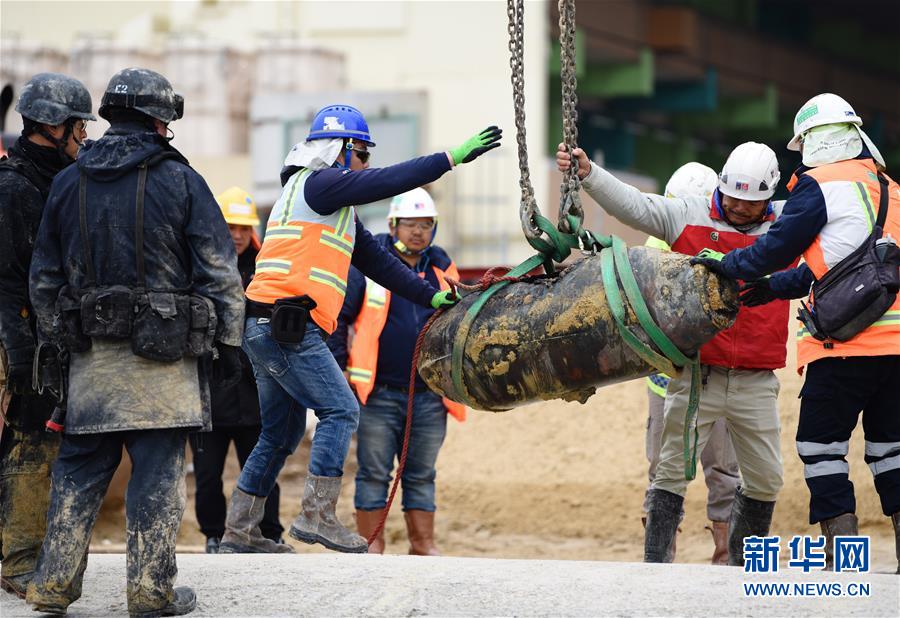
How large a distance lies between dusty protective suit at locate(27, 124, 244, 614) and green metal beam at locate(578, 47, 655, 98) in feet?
56.6

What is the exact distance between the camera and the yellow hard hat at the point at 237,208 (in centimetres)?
957

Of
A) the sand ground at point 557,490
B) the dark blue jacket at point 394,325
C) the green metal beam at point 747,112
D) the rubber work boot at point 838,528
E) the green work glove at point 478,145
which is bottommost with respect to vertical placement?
the sand ground at point 557,490

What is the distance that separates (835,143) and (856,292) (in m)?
0.77

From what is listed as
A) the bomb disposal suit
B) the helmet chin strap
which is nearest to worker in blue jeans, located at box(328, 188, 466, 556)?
the helmet chin strap

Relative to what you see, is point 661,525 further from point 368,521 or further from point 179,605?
point 179,605

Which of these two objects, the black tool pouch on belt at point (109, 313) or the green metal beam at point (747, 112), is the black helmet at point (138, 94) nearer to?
the black tool pouch on belt at point (109, 313)

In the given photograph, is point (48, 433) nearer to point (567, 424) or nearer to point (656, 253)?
point (656, 253)

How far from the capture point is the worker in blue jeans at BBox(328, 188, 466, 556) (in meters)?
9.32

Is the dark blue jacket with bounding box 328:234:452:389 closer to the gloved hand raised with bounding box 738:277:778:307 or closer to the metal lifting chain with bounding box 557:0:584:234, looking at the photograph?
the gloved hand raised with bounding box 738:277:778:307

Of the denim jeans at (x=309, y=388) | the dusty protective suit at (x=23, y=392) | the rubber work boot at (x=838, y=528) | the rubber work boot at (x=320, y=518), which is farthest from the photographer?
the rubber work boot at (x=320, y=518)

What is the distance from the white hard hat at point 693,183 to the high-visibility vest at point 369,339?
5.05ft

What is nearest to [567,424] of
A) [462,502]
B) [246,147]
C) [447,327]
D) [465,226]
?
[462,502]

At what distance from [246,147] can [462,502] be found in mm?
10968

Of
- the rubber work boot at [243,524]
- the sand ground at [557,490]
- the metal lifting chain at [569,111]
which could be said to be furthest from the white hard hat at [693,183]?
the sand ground at [557,490]
